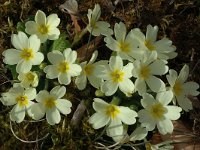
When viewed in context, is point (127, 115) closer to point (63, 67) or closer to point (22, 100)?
point (63, 67)

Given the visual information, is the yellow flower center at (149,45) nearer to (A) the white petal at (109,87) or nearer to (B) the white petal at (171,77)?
(B) the white petal at (171,77)

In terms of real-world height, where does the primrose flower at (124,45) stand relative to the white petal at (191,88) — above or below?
above

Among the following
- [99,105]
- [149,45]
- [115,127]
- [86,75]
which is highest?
[149,45]

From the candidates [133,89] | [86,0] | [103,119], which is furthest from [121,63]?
[86,0]

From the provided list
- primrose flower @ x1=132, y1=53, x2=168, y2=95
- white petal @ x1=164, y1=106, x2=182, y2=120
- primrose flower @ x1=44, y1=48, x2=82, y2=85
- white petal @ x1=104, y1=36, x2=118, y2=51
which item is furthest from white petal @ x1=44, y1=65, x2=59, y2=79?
white petal @ x1=164, y1=106, x2=182, y2=120

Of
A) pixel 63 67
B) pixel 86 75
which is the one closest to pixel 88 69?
pixel 86 75

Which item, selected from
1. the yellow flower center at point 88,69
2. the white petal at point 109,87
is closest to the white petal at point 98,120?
the white petal at point 109,87
